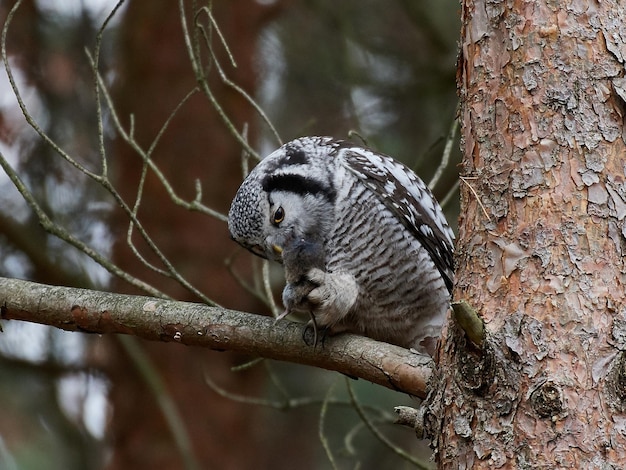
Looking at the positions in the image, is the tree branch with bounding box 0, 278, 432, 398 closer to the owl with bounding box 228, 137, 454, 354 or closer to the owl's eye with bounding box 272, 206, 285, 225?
the owl with bounding box 228, 137, 454, 354

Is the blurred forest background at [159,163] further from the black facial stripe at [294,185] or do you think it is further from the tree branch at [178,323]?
the tree branch at [178,323]

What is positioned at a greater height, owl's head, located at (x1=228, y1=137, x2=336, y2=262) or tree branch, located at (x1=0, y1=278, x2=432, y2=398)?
owl's head, located at (x1=228, y1=137, x2=336, y2=262)

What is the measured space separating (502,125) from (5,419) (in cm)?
644

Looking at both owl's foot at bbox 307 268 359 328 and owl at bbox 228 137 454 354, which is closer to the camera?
owl's foot at bbox 307 268 359 328

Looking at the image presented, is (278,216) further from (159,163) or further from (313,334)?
(159,163)

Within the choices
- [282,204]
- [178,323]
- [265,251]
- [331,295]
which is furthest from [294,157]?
[178,323]

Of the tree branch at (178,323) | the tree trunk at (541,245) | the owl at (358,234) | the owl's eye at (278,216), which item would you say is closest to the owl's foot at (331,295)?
the owl at (358,234)

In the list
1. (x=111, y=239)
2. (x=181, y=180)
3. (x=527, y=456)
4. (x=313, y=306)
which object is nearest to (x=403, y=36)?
(x=181, y=180)

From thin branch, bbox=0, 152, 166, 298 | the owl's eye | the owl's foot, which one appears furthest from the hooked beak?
thin branch, bbox=0, 152, 166, 298

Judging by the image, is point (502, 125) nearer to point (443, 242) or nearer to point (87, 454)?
point (443, 242)

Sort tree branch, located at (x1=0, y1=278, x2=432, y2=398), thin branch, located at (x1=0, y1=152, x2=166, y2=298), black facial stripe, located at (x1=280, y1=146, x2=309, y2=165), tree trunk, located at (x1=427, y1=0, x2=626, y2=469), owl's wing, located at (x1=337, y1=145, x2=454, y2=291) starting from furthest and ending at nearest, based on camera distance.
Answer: black facial stripe, located at (x1=280, y1=146, x2=309, y2=165) → owl's wing, located at (x1=337, y1=145, x2=454, y2=291) → thin branch, located at (x1=0, y1=152, x2=166, y2=298) → tree branch, located at (x1=0, y1=278, x2=432, y2=398) → tree trunk, located at (x1=427, y1=0, x2=626, y2=469)

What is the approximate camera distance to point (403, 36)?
736cm

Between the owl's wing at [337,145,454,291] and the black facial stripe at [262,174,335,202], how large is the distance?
6.3 inches

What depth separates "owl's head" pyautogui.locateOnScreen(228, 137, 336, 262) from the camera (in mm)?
3666
